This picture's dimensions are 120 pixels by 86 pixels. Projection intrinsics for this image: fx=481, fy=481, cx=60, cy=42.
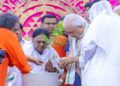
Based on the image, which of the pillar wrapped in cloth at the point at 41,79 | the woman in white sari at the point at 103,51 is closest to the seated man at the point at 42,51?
the pillar wrapped in cloth at the point at 41,79

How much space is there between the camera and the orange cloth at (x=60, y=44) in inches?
200

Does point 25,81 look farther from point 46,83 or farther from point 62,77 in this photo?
point 62,77

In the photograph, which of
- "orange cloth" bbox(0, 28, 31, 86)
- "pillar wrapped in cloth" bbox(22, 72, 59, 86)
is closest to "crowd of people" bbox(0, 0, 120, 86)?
"orange cloth" bbox(0, 28, 31, 86)

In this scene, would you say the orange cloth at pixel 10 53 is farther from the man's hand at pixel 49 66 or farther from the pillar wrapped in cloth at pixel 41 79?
the man's hand at pixel 49 66

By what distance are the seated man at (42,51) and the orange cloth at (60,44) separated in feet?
0.33

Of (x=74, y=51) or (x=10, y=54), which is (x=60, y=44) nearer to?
(x=74, y=51)

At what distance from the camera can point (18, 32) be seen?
15.9 feet

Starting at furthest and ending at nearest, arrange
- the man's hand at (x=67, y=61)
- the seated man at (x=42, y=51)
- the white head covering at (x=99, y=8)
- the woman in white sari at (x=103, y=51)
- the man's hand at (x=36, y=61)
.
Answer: the seated man at (x=42, y=51) → the man's hand at (x=36, y=61) → the man's hand at (x=67, y=61) → the white head covering at (x=99, y=8) → the woman in white sari at (x=103, y=51)

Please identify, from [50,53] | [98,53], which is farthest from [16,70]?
[98,53]

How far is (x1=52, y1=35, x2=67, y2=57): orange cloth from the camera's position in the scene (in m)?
5.09

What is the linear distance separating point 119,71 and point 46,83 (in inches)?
30.6

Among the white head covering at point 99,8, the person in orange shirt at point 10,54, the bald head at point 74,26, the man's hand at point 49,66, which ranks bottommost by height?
the man's hand at point 49,66

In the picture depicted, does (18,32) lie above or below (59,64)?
above

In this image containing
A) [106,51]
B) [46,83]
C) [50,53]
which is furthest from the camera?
[50,53]
